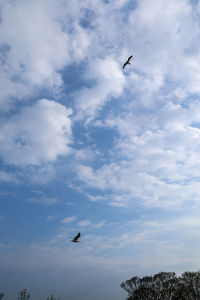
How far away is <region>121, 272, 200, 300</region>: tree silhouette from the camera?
37094 mm

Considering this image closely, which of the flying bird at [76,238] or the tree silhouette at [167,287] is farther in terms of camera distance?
the tree silhouette at [167,287]

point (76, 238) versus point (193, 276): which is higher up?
point (76, 238)

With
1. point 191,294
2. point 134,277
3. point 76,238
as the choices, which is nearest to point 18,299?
point 134,277

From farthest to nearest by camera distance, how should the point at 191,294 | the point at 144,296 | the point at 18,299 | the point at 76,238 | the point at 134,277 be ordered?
the point at 18,299
the point at 134,277
the point at 144,296
the point at 191,294
the point at 76,238

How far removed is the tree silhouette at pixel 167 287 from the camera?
1460 inches

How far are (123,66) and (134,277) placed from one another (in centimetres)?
4369

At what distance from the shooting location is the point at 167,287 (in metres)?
39.9

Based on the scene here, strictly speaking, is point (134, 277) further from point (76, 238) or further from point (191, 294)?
point (76, 238)

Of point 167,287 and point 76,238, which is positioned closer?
point 76,238

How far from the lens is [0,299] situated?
73750 mm

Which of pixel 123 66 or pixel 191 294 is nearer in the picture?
pixel 123 66

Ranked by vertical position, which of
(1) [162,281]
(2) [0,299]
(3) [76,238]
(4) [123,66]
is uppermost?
(4) [123,66]

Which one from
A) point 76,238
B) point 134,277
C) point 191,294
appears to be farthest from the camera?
point 134,277

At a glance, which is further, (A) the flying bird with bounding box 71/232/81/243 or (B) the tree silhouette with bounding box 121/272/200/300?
(B) the tree silhouette with bounding box 121/272/200/300
